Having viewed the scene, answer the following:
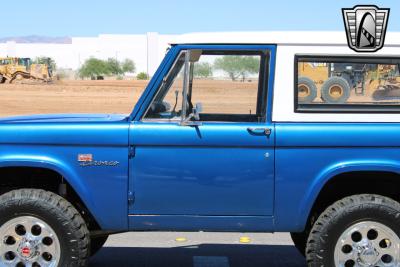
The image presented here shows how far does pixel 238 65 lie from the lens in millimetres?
4590

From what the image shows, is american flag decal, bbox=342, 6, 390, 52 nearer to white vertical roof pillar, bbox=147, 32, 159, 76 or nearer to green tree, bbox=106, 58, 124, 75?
green tree, bbox=106, 58, 124, 75

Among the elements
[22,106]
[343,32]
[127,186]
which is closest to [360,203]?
[343,32]

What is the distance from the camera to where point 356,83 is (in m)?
4.54

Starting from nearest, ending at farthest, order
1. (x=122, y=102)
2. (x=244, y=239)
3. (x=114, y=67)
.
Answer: (x=244, y=239) < (x=122, y=102) < (x=114, y=67)

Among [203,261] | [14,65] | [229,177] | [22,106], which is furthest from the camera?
[14,65]

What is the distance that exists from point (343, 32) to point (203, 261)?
8.19ft

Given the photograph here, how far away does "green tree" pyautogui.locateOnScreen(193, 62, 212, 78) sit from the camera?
4.55m

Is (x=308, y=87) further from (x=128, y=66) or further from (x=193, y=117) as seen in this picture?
(x=128, y=66)

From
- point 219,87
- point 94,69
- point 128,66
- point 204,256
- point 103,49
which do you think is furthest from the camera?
point 103,49

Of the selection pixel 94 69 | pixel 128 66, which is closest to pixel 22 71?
pixel 94 69

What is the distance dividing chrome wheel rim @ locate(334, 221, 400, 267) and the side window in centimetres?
107

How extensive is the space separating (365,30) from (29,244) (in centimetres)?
293

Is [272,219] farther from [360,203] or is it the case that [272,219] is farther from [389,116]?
[389,116]

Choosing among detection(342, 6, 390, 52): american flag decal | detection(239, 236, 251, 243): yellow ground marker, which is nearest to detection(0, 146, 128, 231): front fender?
detection(342, 6, 390, 52): american flag decal
